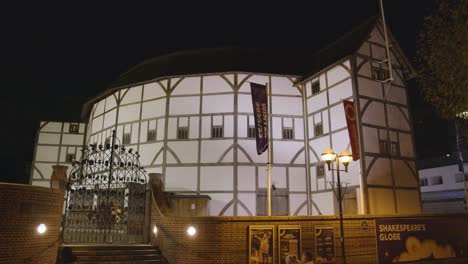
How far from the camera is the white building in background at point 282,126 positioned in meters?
18.3

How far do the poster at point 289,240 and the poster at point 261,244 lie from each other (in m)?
0.26

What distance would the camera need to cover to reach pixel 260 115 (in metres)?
16.4

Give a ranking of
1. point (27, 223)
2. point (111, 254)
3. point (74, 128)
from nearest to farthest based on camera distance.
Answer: point (27, 223) < point (111, 254) < point (74, 128)

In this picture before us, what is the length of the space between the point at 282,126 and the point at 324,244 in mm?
10173

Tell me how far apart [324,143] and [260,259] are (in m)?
9.97

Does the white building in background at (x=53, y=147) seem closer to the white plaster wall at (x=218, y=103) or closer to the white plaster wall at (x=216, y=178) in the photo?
the white plaster wall at (x=218, y=103)

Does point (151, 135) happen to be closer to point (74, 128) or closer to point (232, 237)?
point (74, 128)

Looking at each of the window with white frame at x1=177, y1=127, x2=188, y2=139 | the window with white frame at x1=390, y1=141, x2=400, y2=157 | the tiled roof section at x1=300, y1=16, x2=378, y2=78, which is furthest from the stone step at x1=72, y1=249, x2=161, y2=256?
the tiled roof section at x1=300, y1=16, x2=378, y2=78

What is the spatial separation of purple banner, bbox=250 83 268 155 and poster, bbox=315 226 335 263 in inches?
212

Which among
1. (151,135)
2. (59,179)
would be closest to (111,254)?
(59,179)

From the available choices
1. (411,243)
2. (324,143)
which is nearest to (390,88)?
(324,143)

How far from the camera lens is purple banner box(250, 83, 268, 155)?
53.1ft

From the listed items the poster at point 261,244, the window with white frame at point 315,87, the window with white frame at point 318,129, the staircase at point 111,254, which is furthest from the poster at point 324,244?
the window with white frame at point 315,87

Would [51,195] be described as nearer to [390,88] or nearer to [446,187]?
[390,88]
